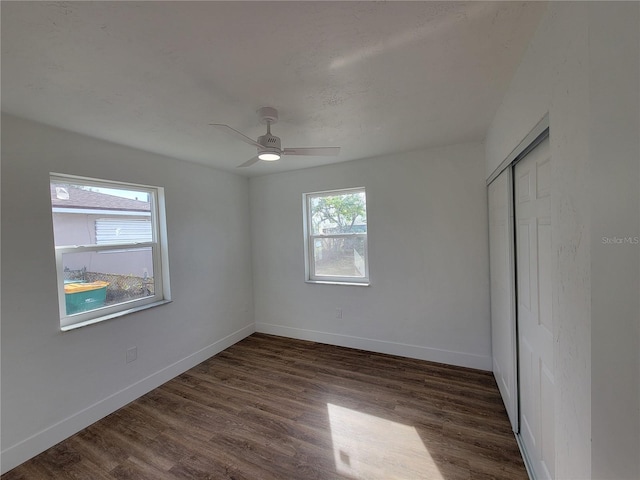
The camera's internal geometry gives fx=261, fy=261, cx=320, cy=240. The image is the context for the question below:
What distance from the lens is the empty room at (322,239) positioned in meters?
0.88

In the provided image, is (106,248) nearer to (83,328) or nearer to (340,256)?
(83,328)

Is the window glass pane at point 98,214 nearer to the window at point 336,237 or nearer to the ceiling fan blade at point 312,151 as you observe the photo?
the ceiling fan blade at point 312,151

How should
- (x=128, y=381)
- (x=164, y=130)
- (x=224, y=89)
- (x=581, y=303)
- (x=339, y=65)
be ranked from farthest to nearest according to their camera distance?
(x=128, y=381) < (x=164, y=130) < (x=224, y=89) < (x=339, y=65) < (x=581, y=303)

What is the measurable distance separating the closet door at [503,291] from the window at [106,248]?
3.24 m

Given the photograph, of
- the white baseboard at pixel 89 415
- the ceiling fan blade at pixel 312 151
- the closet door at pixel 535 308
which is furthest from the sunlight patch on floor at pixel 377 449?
the ceiling fan blade at pixel 312 151

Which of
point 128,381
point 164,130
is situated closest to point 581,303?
point 164,130

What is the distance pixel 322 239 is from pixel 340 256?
1.18 feet

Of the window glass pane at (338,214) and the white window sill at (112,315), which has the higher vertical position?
the window glass pane at (338,214)

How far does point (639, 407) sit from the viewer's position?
2.43ft

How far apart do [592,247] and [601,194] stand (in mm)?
159

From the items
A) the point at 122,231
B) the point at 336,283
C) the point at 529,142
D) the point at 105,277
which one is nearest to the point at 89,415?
the point at 105,277

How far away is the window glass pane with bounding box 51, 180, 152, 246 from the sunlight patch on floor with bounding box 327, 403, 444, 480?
2.59 m

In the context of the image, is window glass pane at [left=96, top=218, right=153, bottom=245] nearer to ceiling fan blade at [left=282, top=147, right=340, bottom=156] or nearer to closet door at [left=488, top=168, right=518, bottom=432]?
ceiling fan blade at [left=282, top=147, right=340, bottom=156]

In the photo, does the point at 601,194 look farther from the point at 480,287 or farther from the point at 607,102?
the point at 480,287
